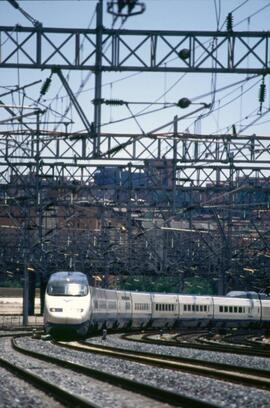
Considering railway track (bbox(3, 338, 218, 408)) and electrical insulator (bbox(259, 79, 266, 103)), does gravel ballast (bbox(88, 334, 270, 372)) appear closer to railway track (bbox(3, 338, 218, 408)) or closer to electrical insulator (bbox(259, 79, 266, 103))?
railway track (bbox(3, 338, 218, 408))

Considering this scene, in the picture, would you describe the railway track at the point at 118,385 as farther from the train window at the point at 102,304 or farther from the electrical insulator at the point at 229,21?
the train window at the point at 102,304

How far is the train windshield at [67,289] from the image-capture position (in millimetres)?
42812

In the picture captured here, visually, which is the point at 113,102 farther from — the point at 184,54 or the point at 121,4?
the point at 121,4

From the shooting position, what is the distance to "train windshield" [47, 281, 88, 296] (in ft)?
140

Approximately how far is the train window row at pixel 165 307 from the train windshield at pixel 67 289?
636 inches

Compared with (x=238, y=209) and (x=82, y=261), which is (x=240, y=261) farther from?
(x=238, y=209)

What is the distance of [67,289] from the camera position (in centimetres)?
4288

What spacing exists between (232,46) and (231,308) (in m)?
42.7

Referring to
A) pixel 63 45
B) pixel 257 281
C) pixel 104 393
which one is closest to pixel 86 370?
pixel 104 393

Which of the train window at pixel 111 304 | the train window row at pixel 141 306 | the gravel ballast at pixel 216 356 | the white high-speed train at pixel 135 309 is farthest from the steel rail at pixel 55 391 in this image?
the train window row at pixel 141 306

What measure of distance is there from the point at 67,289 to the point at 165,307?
17.6m

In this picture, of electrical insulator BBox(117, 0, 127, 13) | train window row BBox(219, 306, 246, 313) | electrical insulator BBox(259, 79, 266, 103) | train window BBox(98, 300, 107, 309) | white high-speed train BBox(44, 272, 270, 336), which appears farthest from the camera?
train window row BBox(219, 306, 246, 313)

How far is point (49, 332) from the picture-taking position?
4247 centimetres

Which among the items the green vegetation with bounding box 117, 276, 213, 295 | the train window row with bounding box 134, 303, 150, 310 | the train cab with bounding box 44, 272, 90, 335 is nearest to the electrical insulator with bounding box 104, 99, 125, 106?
the train cab with bounding box 44, 272, 90, 335
